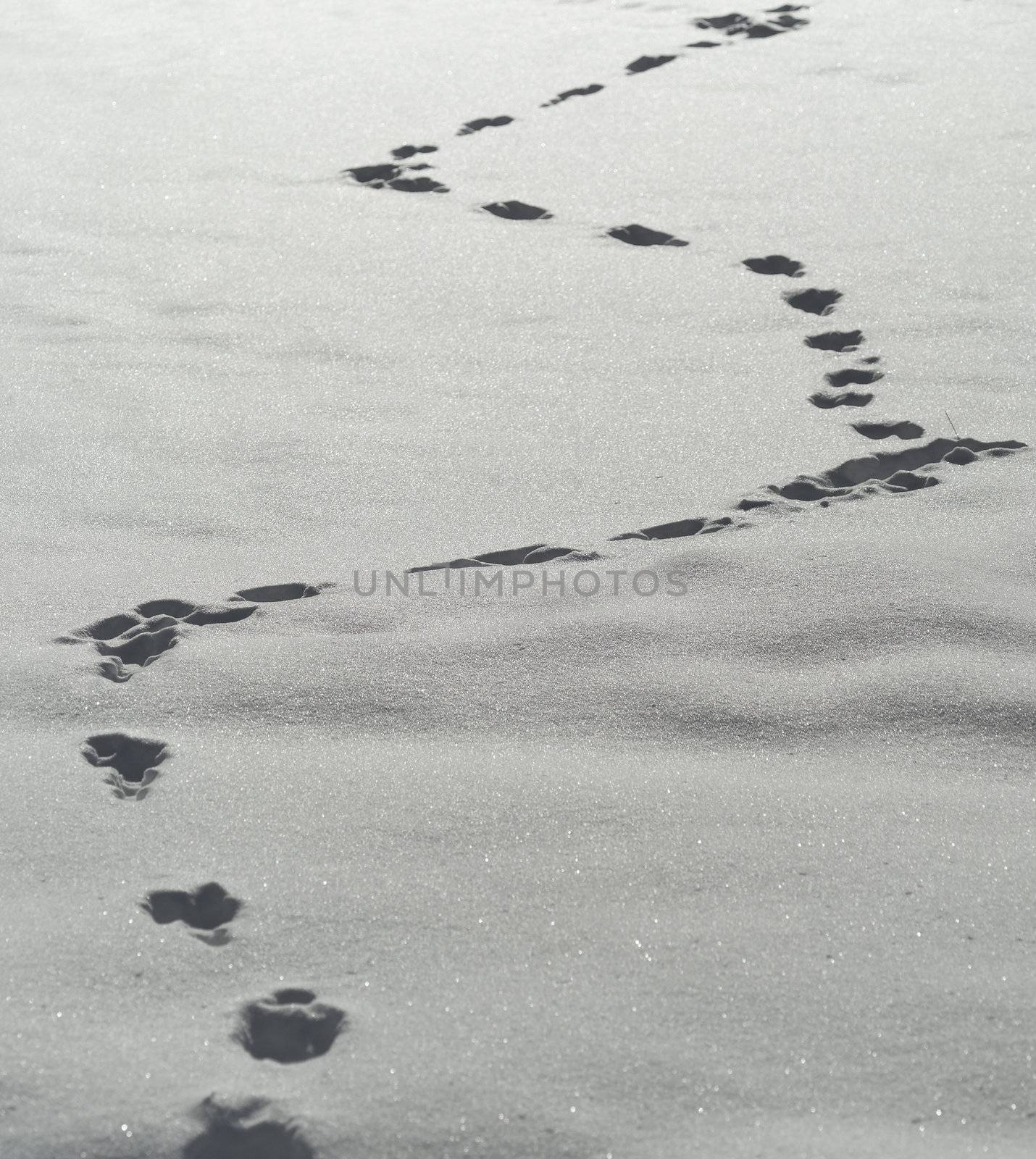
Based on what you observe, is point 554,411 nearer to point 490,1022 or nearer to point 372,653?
point 372,653

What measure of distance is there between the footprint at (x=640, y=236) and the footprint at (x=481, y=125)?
71cm

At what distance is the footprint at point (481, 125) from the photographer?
3.52m

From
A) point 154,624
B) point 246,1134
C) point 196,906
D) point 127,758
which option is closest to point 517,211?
point 154,624

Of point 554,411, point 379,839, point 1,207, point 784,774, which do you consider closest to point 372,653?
point 379,839

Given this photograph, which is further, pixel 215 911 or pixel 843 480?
pixel 843 480

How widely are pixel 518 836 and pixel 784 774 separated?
1.11ft

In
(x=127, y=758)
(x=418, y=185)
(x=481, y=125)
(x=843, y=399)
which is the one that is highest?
(x=481, y=125)

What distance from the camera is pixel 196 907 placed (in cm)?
148

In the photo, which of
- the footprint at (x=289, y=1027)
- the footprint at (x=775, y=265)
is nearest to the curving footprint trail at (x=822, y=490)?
the footprint at (x=775, y=265)

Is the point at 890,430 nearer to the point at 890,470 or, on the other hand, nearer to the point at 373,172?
the point at 890,470

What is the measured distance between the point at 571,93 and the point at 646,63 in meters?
0.32

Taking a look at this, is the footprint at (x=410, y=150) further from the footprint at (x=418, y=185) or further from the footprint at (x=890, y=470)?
the footprint at (x=890, y=470)

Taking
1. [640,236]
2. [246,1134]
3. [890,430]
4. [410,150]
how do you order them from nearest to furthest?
[246,1134] < [890,430] < [640,236] < [410,150]

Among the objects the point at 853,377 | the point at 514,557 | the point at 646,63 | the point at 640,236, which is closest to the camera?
the point at 514,557
